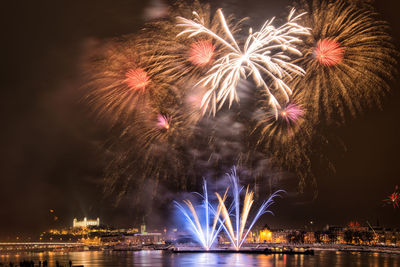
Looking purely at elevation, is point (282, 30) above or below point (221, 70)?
above

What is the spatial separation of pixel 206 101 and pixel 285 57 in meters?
4.69

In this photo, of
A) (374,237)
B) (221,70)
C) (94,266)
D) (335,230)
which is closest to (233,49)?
(221,70)

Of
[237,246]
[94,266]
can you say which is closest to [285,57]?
[94,266]

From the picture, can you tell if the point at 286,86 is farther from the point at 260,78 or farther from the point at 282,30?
the point at 282,30

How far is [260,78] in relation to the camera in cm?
2084

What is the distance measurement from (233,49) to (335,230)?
174120 millimetres

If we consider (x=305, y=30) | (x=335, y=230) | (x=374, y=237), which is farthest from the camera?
(x=335, y=230)

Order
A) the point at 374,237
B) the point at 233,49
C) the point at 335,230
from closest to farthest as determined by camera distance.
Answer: the point at 233,49
the point at 374,237
the point at 335,230

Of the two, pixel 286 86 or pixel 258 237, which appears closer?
pixel 286 86

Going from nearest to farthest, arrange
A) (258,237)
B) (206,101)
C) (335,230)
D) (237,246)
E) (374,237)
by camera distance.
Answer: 1. (206,101)
2. (237,246)
3. (374,237)
4. (258,237)
5. (335,230)

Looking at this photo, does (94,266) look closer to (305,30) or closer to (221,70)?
(221,70)

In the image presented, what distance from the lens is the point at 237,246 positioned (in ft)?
208

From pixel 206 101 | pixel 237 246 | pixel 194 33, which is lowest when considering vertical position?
pixel 237 246

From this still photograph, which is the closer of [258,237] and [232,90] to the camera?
[232,90]
